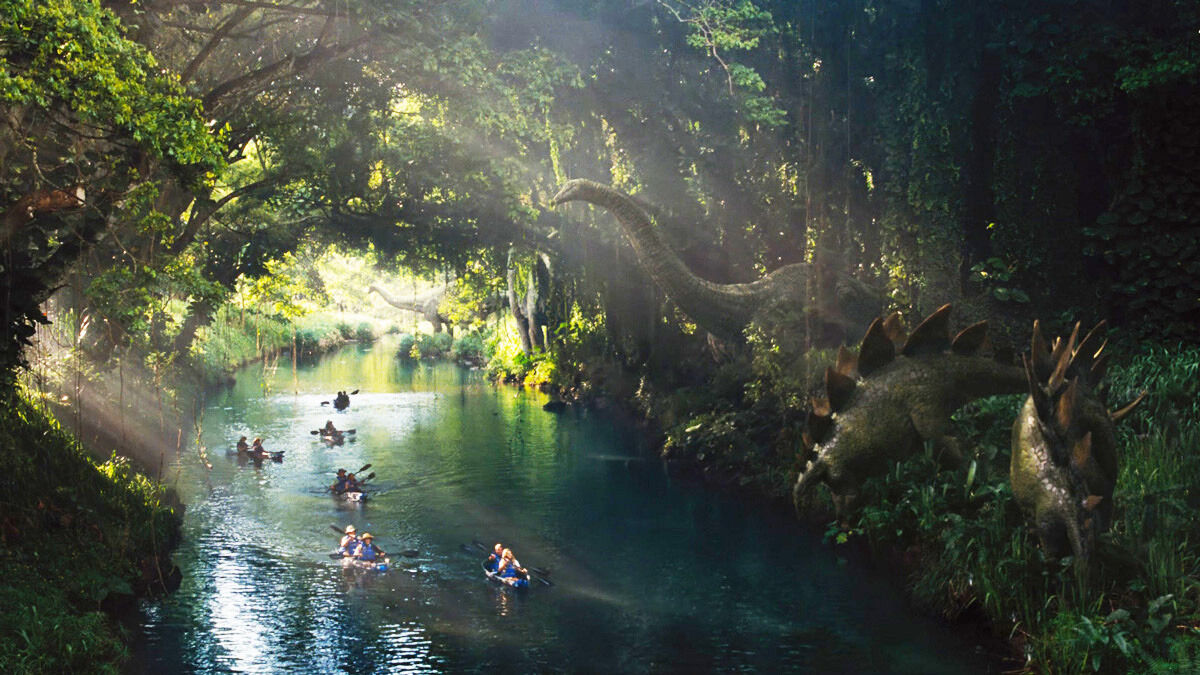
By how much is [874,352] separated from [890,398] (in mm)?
692

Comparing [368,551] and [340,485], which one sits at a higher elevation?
[340,485]

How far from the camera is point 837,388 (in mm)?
13539

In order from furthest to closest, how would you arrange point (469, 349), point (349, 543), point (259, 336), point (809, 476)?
point (469, 349), point (259, 336), point (349, 543), point (809, 476)

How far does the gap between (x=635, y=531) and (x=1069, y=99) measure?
421 inches

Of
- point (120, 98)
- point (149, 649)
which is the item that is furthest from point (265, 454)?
point (120, 98)

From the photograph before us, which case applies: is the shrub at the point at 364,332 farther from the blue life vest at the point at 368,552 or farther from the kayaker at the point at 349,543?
the blue life vest at the point at 368,552

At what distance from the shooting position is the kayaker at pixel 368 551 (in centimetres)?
1544

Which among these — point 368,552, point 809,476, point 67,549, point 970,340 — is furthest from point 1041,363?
point 67,549

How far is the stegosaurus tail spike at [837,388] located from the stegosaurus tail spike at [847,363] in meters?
0.46

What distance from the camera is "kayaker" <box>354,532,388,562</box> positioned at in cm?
1544

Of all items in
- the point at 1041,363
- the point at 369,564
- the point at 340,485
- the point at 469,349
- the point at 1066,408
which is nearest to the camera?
the point at 1066,408

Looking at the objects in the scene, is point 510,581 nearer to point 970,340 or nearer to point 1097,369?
point 970,340

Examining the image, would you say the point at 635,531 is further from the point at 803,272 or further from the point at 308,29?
the point at 308,29

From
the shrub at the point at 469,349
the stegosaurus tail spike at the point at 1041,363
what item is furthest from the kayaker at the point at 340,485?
the shrub at the point at 469,349
